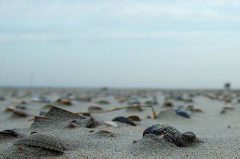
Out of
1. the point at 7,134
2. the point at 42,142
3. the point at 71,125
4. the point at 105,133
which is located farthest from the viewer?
the point at 71,125

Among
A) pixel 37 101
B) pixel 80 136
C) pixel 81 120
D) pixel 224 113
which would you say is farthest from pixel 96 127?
pixel 37 101

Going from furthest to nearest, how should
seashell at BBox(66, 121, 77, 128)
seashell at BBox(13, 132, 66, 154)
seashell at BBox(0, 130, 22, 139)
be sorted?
seashell at BBox(66, 121, 77, 128)
seashell at BBox(0, 130, 22, 139)
seashell at BBox(13, 132, 66, 154)

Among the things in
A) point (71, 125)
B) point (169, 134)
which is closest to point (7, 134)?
point (71, 125)

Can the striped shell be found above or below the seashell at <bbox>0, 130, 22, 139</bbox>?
A: above

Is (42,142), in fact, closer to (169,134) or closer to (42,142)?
(42,142)

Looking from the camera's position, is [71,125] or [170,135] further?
[71,125]

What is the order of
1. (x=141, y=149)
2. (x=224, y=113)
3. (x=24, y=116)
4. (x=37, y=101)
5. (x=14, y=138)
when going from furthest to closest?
(x=37, y=101), (x=224, y=113), (x=24, y=116), (x=14, y=138), (x=141, y=149)

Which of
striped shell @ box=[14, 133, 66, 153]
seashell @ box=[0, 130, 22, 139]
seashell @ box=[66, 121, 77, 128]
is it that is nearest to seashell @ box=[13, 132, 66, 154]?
striped shell @ box=[14, 133, 66, 153]

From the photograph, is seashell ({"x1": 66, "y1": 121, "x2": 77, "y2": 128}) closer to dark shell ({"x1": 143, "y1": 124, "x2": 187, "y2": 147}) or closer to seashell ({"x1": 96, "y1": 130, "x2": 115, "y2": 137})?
seashell ({"x1": 96, "y1": 130, "x2": 115, "y2": 137})

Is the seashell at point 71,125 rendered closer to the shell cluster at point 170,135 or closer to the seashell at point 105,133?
the seashell at point 105,133

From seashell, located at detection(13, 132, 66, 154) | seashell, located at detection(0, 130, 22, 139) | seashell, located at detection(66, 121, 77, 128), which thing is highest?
seashell, located at detection(13, 132, 66, 154)

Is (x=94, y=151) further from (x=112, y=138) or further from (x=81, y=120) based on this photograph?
(x=81, y=120)
